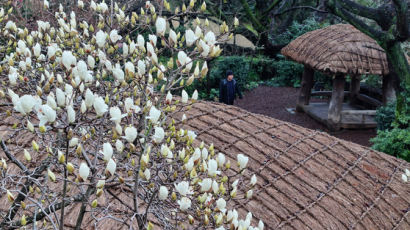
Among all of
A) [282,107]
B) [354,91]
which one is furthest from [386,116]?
[282,107]

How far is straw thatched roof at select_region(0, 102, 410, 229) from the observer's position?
113 inches

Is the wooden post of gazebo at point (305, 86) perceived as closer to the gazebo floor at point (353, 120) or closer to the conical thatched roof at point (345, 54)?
the gazebo floor at point (353, 120)

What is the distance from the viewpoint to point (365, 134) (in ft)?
30.8

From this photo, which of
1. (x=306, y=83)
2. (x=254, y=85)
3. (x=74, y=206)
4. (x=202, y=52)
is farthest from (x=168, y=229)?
(x=254, y=85)

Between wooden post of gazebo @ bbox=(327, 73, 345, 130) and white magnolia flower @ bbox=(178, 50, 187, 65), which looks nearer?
white magnolia flower @ bbox=(178, 50, 187, 65)

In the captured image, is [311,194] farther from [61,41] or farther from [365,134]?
[365,134]

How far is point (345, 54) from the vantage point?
8383 mm

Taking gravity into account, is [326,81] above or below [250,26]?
below

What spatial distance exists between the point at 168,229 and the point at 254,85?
12665 millimetres

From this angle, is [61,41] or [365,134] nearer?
[61,41]

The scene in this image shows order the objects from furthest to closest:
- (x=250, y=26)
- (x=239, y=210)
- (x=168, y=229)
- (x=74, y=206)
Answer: (x=250, y=26), (x=239, y=210), (x=74, y=206), (x=168, y=229)

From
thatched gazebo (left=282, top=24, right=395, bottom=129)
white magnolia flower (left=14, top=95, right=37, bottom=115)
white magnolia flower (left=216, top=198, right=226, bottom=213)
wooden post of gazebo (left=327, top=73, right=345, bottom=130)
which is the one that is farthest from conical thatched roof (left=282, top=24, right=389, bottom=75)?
white magnolia flower (left=14, top=95, right=37, bottom=115)

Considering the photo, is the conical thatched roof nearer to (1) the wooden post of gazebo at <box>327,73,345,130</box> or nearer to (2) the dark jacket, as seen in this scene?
(1) the wooden post of gazebo at <box>327,73,345,130</box>

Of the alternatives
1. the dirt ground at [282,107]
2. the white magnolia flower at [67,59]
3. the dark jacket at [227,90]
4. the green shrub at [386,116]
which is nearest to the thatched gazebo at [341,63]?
the dirt ground at [282,107]
